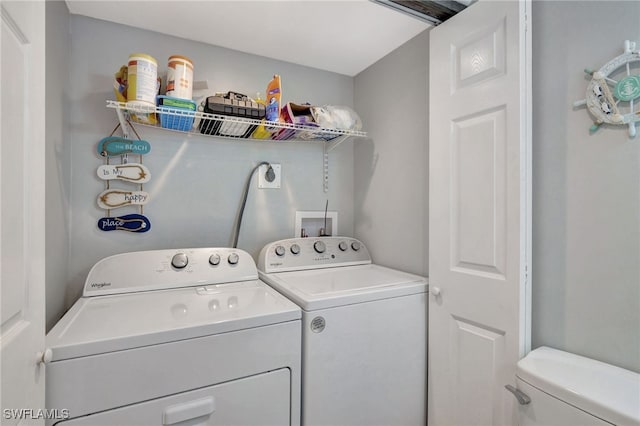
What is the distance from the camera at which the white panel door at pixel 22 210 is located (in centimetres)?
60

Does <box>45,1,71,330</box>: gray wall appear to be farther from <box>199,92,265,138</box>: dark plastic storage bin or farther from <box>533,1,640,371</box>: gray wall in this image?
<box>533,1,640,371</box>: gray wall

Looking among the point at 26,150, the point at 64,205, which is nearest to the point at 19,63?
the point at 26,150

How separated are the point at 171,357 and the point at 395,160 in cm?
155

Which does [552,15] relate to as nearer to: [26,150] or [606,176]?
[606,176]

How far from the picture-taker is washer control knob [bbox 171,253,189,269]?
1.49m

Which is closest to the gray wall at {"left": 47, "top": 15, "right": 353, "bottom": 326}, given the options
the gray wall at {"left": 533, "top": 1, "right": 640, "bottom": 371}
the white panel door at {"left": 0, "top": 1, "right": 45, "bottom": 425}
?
the white panel door at {"left": 0, "top": 1, "right": 45, "bottom": 425}

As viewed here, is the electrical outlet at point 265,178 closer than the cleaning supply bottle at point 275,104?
No

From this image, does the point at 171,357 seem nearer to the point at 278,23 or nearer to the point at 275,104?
the point at 275,104

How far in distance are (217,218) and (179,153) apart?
0.43m

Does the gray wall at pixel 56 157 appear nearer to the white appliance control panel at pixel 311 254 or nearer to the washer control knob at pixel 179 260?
the washer control knob at pixel 179 260

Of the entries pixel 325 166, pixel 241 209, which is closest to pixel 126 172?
→ pixel 241 209

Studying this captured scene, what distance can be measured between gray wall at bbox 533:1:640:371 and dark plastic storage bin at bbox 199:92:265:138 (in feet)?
4.14

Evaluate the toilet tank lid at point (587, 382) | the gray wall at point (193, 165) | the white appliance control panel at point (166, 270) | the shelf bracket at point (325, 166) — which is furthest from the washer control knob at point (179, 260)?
the toilet tank lid at point (587, 382)

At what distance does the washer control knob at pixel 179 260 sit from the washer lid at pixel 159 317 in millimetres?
120
